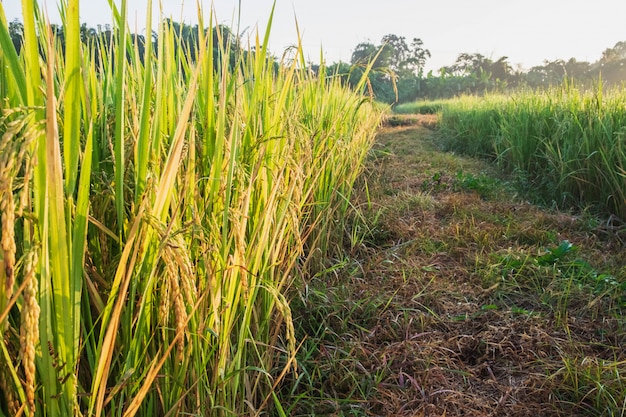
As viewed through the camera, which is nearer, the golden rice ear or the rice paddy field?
the golden rice ear

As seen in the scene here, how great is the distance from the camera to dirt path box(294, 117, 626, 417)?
131 centimetres

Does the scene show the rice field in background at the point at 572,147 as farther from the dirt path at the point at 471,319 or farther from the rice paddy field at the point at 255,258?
the dirt path at the point at 471,319

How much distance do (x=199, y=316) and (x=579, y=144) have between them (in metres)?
3.39

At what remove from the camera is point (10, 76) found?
0.62 m

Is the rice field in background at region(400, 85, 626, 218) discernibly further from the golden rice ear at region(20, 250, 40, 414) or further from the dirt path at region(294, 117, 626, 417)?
the golden rice ear at region(20, 250, 40, 414)

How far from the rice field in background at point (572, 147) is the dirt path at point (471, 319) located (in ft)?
1.33

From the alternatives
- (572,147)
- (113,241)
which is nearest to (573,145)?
(572,147)

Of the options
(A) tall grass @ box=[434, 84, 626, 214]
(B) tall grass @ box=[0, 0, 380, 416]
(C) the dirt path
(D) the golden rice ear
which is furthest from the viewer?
(A) tall grass @ box=[434, 84, 626, 214]

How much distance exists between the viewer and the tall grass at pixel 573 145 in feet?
9.80

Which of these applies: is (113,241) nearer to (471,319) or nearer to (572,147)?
(471,319)

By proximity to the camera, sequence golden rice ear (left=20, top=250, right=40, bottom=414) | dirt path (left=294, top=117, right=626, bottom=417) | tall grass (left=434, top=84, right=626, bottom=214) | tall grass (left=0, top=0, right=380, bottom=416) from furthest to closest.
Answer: tall grass (left=434, top=84, right=626, bottom=214) < dirt path (left=294, top=117, right=626, bottom=417) < tall grass (left=0, top=0, right=380, bottom=416) < golden rice ear (left=20, top=250, right=40, bottom=414)

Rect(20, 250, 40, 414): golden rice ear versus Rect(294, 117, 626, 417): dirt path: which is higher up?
Rect(20, 250, 40, 414): golden rice ear

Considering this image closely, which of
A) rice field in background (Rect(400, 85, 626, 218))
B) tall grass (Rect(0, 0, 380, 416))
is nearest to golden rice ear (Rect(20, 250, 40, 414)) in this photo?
tall grass (Rect(0, 0, 380, 416))

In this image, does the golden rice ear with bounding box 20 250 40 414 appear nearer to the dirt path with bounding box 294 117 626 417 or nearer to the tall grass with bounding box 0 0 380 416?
the tall grass with bounding box 0 0 380 416
